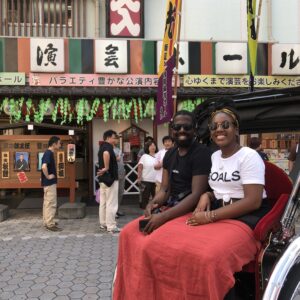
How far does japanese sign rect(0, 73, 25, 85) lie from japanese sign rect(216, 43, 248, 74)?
5.29m

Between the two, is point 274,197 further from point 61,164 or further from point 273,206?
point 61,164

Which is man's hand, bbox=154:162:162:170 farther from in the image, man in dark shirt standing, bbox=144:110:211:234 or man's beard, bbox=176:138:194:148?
man's beard, bbox=176:138:194:148

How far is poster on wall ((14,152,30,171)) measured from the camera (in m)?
9.16

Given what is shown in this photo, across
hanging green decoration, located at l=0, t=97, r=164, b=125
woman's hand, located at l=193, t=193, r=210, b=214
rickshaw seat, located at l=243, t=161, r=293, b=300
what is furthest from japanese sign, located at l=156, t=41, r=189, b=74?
woman's hand, located at l=193, t=193, r=210, b=214

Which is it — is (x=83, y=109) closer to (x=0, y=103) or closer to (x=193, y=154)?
(x=0, y=103)

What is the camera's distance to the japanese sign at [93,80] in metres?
10.7

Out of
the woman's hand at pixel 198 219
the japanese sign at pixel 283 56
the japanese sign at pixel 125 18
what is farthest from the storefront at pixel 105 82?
the woman's hand at pixel 198 219

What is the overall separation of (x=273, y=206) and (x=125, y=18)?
363 inches

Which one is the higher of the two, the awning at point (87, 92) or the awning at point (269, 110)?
the awning at point (87, 92)

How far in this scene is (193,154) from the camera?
3381mm

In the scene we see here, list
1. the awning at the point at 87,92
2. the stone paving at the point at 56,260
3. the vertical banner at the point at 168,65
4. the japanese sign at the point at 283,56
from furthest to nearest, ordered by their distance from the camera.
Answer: the japanese sign at the point at 283,56, the awning at the point at 87,92, the vertical banner at the point at 168,65, the stone paving at the point at 56,260

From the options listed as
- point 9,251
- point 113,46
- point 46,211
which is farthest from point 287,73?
point 9,251

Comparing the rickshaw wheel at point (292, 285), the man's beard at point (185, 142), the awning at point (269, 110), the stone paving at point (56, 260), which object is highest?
the awning at point (269, 110)

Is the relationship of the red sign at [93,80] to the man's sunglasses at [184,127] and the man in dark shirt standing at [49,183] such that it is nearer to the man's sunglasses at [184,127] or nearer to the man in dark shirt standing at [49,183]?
the man in dark shirt standing at [49,183]
